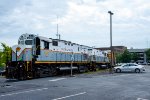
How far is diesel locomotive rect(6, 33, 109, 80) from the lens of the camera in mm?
27623

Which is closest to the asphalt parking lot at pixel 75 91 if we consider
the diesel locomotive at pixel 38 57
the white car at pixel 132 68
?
the diesel locomotive at pixel 38 57

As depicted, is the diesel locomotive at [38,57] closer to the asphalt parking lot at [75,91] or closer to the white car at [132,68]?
the asphalt parking lot at [75,91]

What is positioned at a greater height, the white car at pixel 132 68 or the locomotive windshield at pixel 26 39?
the locomotive windshield at pixel 26 39

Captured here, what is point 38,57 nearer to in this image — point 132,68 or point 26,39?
point 26,39

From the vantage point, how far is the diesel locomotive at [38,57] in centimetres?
2762

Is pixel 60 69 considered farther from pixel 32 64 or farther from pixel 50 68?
pixel 32 64

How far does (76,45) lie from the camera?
125 ft

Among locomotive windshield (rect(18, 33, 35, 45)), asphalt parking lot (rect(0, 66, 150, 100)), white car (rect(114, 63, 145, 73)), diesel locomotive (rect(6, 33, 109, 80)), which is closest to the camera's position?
asphalt parking lot (rect(0, 66, 150, 100))

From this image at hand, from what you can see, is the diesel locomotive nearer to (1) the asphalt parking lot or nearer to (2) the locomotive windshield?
(2) the locomotive windshield

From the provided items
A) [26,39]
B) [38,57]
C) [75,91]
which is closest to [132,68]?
[38,57]

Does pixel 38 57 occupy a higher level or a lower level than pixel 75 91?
higher

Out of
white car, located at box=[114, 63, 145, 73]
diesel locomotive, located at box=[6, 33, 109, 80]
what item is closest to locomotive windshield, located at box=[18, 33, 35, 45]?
diesel locomotive, located at box=[6, 33, 109, 80]

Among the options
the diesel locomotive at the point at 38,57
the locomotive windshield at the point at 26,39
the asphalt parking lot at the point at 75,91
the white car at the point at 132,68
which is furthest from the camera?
the white car at the point at 132,68

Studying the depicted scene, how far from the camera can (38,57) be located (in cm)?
2905
